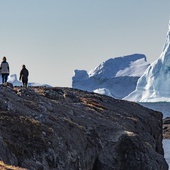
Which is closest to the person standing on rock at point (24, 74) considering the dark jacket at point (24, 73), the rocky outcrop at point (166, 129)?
the dark jacket at point (24, 73)

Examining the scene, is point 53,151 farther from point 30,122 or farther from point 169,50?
point 169,50

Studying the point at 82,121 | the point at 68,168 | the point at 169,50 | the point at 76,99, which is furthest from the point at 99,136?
the point at 169,50

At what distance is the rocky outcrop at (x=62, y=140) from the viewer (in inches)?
749

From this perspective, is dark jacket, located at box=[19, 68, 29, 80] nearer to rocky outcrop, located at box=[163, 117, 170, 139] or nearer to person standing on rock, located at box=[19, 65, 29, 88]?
person standing on rock, located at box=[19, 65, 29, 88]

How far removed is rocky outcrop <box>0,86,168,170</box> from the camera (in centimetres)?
1902

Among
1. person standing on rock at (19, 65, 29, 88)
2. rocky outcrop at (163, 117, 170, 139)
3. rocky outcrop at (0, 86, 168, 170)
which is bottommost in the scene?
rocky outcrop at (163, 117, 170, 139)

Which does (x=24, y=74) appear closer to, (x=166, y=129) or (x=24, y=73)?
(x=24, y=73)

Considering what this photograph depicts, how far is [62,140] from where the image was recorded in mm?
21625

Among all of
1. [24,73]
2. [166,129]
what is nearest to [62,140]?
[24,73]

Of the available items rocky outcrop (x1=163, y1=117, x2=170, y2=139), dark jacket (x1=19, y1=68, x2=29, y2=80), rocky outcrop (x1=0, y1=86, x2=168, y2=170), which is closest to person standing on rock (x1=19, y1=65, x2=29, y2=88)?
dark jacket (x1=19, y1=68, x2=29, y2=80)

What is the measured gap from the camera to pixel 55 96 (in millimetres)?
34094

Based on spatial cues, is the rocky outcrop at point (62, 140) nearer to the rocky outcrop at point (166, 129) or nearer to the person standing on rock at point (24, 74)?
the person standing on rock at point (24, 74)

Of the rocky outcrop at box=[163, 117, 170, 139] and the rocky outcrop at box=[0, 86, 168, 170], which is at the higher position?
the rocky outcrop at box=[0, 86, 168, 170]

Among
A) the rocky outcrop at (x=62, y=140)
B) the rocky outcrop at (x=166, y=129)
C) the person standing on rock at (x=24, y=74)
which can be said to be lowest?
the rocky outcrop at (x=166, y=129)
